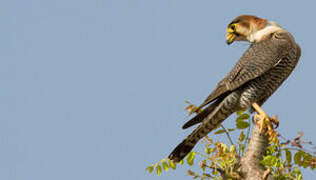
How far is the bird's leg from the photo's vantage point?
145 inches

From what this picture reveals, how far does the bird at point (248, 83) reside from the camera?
4121 millimetres

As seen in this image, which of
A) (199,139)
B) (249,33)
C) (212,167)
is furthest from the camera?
(249,33)

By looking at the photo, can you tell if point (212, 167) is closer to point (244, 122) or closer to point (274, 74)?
point (244, 122)

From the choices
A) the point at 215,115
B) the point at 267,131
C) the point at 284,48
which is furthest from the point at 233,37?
the point at 267,131

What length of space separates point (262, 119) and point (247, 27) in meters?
1.51

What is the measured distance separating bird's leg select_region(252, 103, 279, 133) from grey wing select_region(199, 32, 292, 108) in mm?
319

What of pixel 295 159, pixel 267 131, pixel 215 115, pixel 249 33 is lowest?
pixel 295 159

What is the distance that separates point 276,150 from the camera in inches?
142

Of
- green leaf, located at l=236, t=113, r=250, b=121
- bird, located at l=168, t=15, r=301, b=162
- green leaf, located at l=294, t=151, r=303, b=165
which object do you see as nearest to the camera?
green leaf, located at l=294, t=151, r=303, b=165

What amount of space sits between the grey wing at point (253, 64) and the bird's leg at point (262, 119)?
319mm

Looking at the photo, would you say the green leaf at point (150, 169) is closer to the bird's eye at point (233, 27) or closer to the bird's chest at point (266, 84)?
the bird's chest at point (266, 84)

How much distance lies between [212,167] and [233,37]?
210cm

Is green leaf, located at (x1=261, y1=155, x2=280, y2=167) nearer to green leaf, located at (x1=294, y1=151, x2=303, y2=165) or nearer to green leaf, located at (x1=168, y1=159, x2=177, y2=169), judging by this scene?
green leaf, located at (x1=294, y1=151, x2=303, y2=165)

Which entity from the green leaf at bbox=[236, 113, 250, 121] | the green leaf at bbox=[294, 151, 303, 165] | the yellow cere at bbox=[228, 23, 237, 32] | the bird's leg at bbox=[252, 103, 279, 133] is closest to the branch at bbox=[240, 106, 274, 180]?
the bird's leg at bbox=[252, 103, 279, 133]
